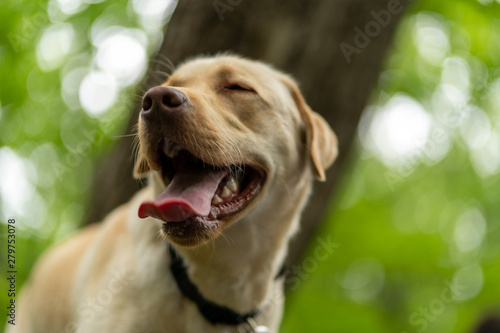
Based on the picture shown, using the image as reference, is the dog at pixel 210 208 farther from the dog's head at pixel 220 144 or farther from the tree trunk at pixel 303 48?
the tree trunk at pixel 303 48

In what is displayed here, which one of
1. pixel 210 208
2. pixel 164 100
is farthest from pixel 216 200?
pixel 164 100

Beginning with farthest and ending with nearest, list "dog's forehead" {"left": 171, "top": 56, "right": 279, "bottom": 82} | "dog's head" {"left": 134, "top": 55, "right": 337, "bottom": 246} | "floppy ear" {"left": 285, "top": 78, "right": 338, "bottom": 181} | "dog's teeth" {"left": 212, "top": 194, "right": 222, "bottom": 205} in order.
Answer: "floppy ear" {"left": 285, "top": 78, "right": 338, "bottom": 181}, "dog's forehead" {"left": 171, "top": 56, "right": 279, "bottom": 82}, "dog's teeth" {"left": 212, "top": 194, "right": 222, "bottom": 205}, "dog's head" {"left": 134, "top": 55, "right": 337, "bottom": 246}

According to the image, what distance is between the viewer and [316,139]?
3271 millimetres

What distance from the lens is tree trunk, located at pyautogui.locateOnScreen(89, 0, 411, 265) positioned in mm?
4559

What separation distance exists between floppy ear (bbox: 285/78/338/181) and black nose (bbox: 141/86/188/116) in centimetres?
105

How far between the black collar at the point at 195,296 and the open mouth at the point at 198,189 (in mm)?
548

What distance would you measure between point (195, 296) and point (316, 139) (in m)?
1.19

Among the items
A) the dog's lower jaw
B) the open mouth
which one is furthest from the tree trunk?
the open mouth

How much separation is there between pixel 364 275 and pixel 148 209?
9949 millimetres

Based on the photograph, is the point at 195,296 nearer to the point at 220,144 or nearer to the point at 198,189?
the point at 198,189

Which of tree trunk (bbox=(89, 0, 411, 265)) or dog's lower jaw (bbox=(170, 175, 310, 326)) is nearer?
dog's lower jaw (bbox=(170, 175, 310, 326))

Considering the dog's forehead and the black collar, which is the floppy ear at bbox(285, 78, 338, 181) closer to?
the dog's forehead

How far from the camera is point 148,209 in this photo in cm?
226

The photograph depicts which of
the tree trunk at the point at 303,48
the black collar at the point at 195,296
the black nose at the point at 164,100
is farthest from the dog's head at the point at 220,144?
the tree trunk at the point at 303,48
